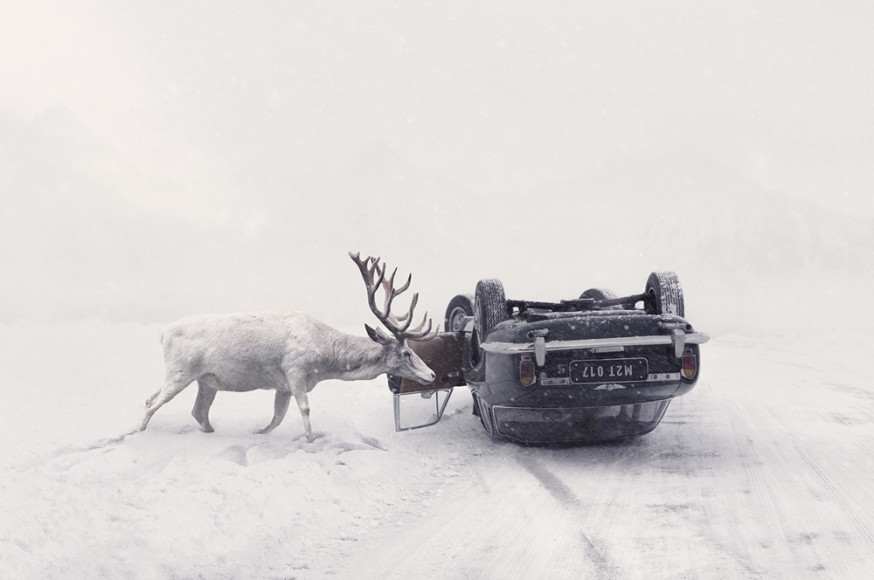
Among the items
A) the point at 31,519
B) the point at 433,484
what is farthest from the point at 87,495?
the point at 433,484

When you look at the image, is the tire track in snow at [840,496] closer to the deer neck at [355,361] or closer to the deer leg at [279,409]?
the deer neck at [355,361]

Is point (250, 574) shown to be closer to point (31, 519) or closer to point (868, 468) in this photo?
point (31, 519)

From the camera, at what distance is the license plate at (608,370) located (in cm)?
636

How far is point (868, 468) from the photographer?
6188mm

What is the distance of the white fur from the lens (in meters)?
7.23

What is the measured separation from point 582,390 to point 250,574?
11.4 ft

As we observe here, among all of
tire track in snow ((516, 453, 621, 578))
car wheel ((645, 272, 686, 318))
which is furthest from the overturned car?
car wheel ((645, 272, 686, 318))

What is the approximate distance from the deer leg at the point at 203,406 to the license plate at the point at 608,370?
4.10 m

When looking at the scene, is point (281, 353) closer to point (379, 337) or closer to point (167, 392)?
point (379, 337)

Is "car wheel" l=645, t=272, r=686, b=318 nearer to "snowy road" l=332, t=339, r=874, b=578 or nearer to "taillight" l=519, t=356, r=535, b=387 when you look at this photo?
"snowy road" l=332, t=339, r=874, b=578

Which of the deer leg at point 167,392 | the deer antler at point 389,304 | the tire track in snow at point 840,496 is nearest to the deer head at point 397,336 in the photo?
the deer antler at point 389,304

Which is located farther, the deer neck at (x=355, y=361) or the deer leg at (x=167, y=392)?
the deer neck at (x=355, y=361)

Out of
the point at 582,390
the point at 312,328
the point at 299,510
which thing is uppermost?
the point at 312,328

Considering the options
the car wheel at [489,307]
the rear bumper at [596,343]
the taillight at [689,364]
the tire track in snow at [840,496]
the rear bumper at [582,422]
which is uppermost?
the car wheel at [489,307]
